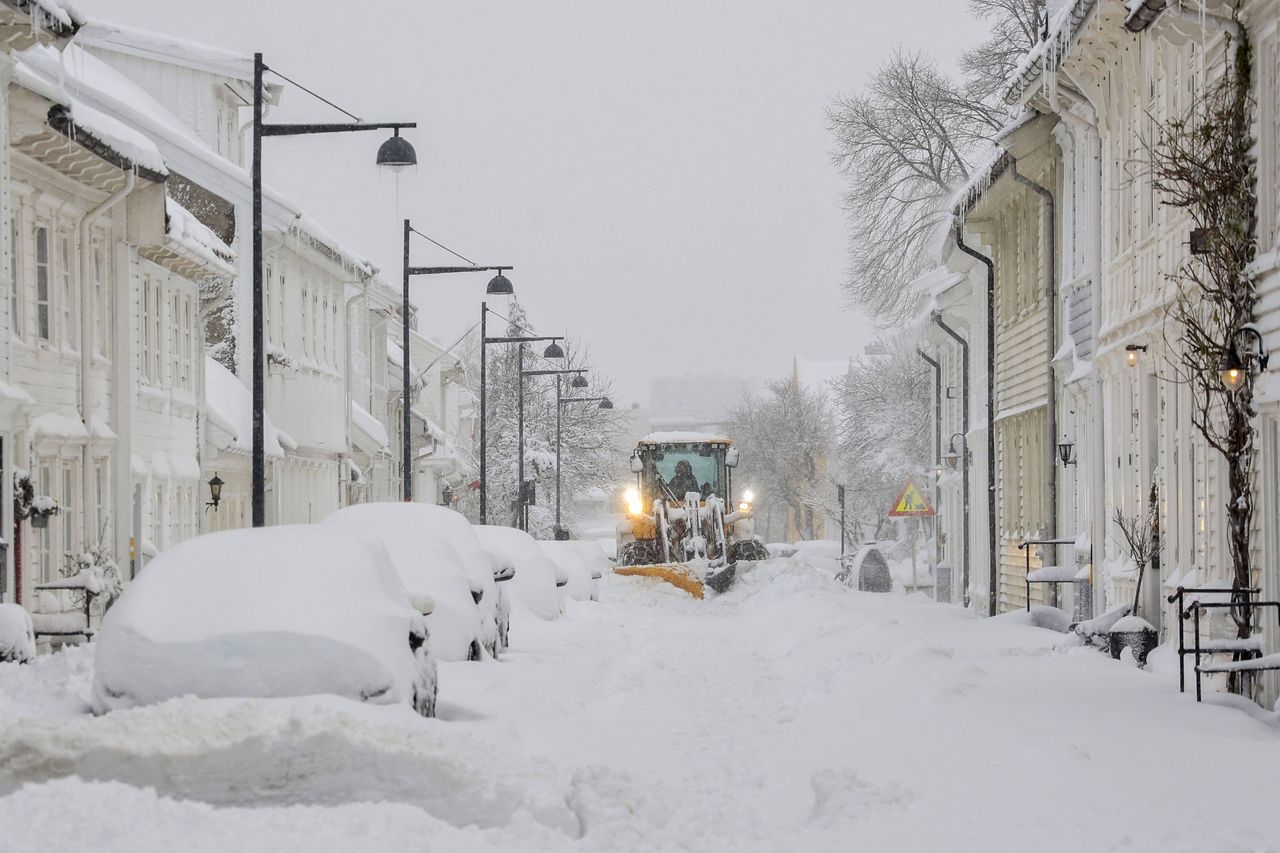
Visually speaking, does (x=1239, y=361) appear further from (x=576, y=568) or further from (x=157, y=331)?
(x=157, y=331)

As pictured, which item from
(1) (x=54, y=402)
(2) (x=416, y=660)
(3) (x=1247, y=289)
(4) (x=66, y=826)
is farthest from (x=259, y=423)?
(4) (x=66, y=826)

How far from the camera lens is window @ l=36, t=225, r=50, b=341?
24109mm

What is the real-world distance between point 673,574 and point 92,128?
50.8 ft

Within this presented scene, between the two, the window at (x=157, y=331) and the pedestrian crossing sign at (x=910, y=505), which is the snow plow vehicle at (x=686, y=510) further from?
the window at (x=157, y=331)

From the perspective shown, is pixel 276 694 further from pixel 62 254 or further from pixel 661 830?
pixel 62 254

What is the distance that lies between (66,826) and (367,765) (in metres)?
1.70

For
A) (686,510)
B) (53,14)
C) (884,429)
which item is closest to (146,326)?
(53,14)

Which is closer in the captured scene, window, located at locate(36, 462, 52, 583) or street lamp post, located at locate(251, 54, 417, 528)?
street lamp post, located at locate(251, 54, 417, 528)

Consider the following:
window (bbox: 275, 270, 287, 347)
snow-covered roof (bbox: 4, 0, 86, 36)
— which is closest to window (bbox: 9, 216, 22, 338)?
snow-covered roof (bbox: 4, 0, 86, 36)

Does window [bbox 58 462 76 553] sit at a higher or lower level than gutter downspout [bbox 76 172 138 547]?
lower

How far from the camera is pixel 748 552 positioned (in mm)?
39625

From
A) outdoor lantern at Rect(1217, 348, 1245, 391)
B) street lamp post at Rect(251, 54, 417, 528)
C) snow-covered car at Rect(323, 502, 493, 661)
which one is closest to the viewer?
outdoor lantern at Rect(1217, 348, 1245, 391)

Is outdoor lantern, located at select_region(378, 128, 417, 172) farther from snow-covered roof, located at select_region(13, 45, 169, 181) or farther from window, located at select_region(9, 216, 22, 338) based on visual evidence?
window, located at select_region(9, 216, 22, 338)

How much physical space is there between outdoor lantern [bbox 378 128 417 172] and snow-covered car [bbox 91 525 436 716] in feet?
33.1
